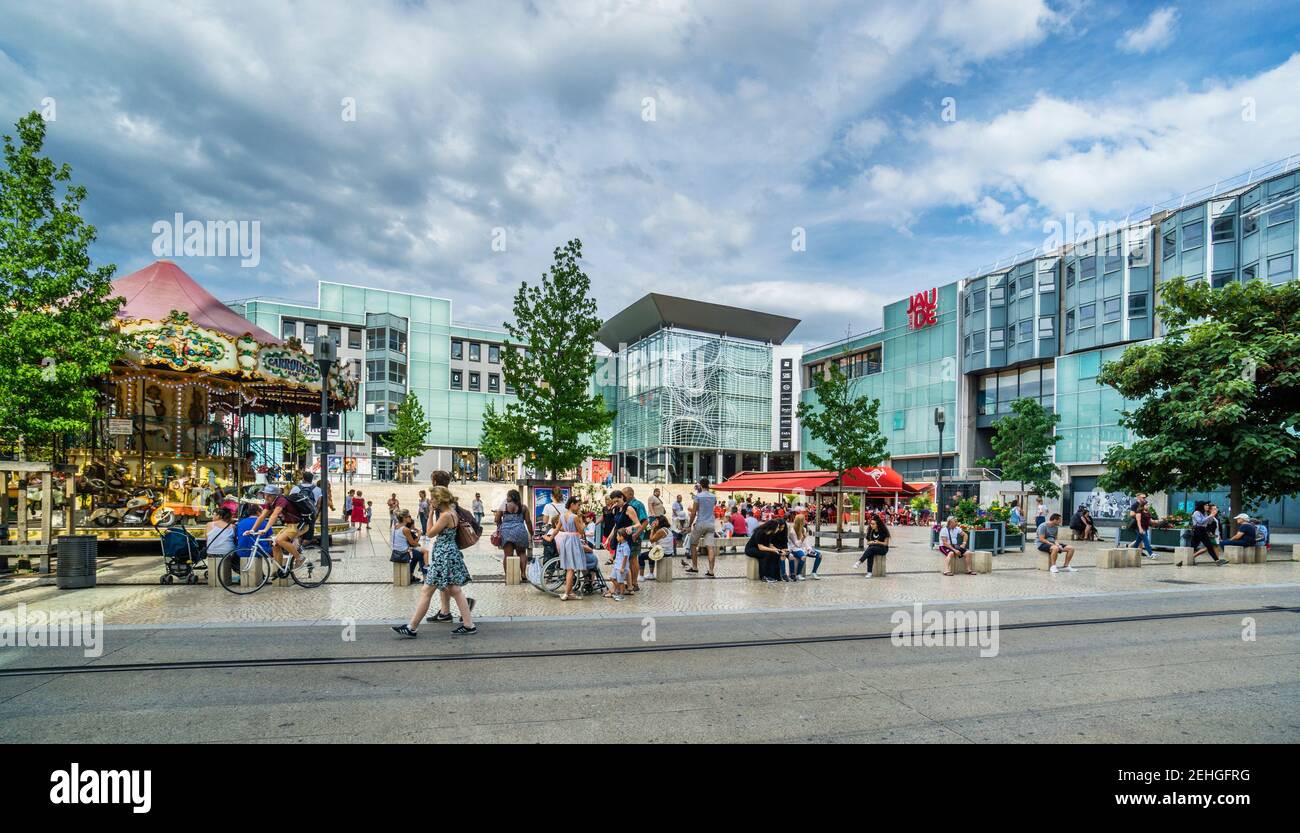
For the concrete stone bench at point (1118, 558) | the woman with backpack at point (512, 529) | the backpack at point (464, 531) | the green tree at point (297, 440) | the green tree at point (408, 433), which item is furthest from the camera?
the green tree at point (408, 433)

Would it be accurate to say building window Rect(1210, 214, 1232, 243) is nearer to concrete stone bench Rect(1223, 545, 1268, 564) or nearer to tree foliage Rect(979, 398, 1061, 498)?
tree foliage Rect(979, 398, 1061, 498)

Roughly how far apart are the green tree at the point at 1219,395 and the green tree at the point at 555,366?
62.8 feet

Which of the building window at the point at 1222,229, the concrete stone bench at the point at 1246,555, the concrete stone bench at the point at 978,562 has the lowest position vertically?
the concrete stone bench at the point at 1246,555

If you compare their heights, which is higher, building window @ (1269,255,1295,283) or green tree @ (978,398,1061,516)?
building window @ (1269,255,1295,283)

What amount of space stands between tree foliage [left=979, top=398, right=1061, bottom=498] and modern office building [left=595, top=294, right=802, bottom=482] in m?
36.8

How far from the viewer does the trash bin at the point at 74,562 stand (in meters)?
11.2

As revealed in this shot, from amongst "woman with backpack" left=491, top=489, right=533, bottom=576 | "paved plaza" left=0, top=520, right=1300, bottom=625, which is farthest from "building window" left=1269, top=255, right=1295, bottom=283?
"woman with backpack" left=491, top=489, right=533, bottom=576

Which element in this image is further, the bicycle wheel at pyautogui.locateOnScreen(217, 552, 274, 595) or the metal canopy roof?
the metal canopy roof

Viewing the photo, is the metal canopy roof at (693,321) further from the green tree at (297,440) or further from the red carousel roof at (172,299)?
the red carousel roof at (172,299)

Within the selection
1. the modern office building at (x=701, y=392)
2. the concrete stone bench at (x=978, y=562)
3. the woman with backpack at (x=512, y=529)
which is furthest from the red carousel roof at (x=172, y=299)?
the modern office building at (x=701, y=392)

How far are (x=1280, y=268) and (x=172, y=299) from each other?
50.6m

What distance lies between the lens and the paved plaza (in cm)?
969
